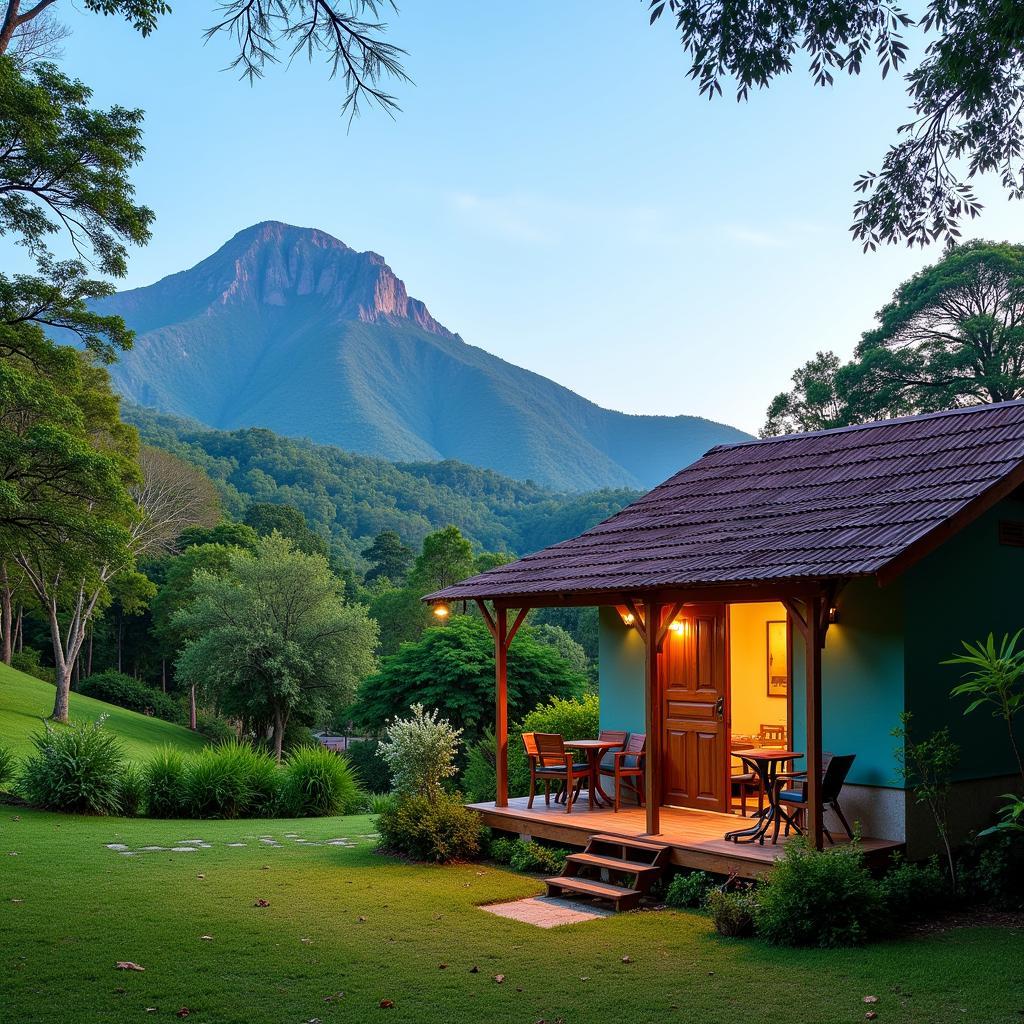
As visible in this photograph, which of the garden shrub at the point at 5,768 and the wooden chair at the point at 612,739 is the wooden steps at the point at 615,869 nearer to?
the wooden chair at the point at 612,739

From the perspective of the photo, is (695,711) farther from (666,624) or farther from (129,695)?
(129,695)

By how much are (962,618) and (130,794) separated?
39.5 ft

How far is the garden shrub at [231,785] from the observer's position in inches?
620

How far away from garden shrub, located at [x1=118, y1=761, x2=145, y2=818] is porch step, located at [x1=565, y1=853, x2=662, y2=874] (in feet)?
26.5

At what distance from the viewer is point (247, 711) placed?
3409 cm

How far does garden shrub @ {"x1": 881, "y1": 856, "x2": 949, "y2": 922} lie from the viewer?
27.1ft

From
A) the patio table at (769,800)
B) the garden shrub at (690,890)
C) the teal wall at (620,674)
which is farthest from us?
the teal wall at (620,674)

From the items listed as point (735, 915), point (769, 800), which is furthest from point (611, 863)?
point (735, 915)

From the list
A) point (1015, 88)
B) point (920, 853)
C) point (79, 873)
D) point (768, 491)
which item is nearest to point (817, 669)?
point (920, 853)

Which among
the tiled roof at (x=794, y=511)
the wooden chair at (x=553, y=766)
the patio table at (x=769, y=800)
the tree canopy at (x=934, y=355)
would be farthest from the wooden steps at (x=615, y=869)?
the tree canopy at (x=934, y=355)

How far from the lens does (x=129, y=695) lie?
39.8 metres

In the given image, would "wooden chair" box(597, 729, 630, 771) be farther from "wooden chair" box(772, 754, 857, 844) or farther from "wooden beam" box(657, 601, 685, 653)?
"wooden chair" box(772, 754, 857, 844)

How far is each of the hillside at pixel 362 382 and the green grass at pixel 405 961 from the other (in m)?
101

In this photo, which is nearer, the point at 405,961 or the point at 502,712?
the point at 405,961
